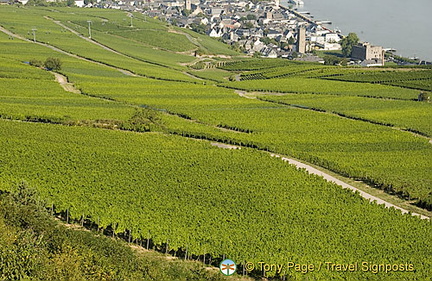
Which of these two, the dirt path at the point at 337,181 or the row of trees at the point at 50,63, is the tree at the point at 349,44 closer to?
the row of trees at the point at 50,63

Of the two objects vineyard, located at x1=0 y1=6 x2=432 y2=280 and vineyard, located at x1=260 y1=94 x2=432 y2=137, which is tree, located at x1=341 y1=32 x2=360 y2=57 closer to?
vineyard, located at x1=0 y1=6 x2=432 y2=280

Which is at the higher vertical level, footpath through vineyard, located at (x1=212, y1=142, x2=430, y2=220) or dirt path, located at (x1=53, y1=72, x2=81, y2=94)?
dirt path, located at (x1=53, y1=72, x2=81, y2=94)

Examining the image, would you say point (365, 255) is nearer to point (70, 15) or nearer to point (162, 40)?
point (162, 40)

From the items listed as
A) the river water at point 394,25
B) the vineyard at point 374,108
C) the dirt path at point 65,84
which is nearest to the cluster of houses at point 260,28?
the river water at point 394,25

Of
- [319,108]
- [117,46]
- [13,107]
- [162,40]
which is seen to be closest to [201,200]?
[13,107]

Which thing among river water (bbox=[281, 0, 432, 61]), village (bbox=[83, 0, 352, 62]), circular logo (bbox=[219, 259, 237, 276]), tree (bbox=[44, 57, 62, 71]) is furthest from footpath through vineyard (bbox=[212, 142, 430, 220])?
river water (bbox=[281, 0, 432, 61])
